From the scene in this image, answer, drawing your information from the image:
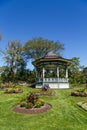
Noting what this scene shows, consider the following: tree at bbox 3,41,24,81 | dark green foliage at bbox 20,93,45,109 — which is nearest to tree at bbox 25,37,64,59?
tree at bbox 3,41,24,81

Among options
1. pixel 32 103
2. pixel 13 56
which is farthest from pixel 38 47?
pixel 32 103

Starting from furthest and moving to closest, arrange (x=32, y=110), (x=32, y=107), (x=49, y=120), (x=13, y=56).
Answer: (x=13, y=56)
(x=32, y=107)
(x=32, y=110)
(x=49, y=120)

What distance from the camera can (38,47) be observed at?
42.1 meters

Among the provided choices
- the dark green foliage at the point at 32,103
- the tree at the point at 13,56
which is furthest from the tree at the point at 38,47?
the dark green foliage at the point at 32,103

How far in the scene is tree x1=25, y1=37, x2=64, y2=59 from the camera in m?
42.3

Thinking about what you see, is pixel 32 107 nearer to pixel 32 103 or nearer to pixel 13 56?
pixel 32 103

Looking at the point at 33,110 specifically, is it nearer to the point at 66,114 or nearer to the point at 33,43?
the point at 66,114

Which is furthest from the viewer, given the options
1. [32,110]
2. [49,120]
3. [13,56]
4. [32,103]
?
[13,56]

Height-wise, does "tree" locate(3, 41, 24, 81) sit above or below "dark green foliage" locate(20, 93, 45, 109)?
above

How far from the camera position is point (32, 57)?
142ft

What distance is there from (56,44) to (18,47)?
A: 1154 cm

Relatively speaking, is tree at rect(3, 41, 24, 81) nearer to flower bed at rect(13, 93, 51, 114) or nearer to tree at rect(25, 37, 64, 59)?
tree at rect(25, 37, 64, 59)

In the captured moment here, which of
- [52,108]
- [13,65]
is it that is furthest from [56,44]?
[52,108]

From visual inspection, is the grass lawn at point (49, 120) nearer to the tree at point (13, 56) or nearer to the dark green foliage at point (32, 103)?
the dark green foliage at point (32, 103)
